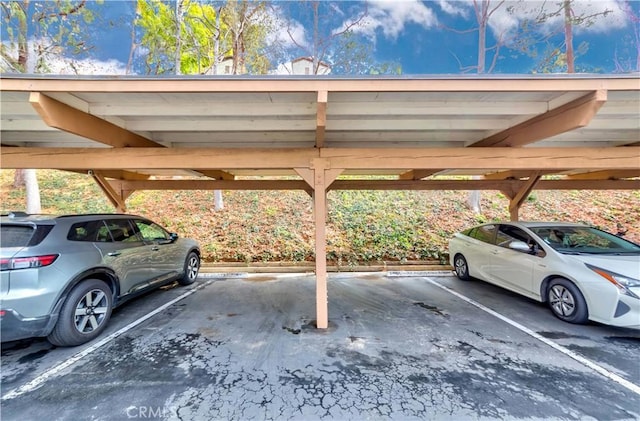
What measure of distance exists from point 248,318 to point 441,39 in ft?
35.2

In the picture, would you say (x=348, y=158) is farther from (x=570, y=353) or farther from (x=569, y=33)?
(x=569, y=33)

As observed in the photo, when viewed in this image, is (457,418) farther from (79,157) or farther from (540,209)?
(540,209)

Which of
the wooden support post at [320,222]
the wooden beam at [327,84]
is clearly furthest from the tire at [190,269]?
the wooden beam at [327,84]

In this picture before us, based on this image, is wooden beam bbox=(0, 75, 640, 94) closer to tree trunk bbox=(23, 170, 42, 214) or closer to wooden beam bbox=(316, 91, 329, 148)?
wooden beam bbox=(316, 91, 329, 148)

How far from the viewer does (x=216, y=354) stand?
9.07ft

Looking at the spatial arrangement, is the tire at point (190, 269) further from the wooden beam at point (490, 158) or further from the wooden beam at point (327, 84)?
the wooden beam at point (490, 158)

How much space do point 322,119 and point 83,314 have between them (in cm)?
345

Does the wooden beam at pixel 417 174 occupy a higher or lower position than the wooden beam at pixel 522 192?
higher

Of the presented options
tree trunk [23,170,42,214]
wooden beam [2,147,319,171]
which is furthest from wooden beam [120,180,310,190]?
tree trunk [23,170,42,214]

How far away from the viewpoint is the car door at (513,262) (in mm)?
3992

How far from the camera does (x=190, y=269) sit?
539 cm

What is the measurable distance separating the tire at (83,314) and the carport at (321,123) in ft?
4.91

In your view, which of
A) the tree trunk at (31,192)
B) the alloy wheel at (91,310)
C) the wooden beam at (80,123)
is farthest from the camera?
the tree trunk at (31,192)

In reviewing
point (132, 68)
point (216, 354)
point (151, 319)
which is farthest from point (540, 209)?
point (132, 68)
